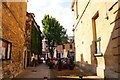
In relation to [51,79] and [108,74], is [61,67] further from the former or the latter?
[108,74]

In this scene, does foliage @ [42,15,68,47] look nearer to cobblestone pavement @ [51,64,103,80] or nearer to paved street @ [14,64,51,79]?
paved street @ [14,64,51,79]

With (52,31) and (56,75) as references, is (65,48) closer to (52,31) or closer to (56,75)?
(52,31)

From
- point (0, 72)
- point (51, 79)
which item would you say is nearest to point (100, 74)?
point (51, 79)

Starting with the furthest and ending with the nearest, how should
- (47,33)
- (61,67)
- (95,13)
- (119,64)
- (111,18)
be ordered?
(47,33) → (61,67) → (95,13) → (111,18) → (119,64)

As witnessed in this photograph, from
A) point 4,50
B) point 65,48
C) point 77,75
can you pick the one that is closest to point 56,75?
point 77,75

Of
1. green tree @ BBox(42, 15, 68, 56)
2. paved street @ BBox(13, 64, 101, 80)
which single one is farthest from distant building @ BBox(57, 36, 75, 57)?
paved street @ BBox(13, 64, 101, 80)

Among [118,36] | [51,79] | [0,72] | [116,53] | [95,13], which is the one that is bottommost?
[51,79]

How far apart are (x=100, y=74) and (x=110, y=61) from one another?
76.4 inches

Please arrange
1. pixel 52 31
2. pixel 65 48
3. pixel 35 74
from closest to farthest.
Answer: pixel 35 74 → pixel 52 31 → pixel 65 48

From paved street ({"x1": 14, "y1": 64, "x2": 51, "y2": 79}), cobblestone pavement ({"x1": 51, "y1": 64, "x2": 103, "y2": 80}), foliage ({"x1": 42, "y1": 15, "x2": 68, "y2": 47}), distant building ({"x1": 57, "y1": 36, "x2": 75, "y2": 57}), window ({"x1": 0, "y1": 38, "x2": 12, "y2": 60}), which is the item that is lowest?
paved street ({"x1": 14, "y1": 64, "x2": 51, "y2": 79})

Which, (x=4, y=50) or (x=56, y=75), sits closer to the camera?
(x=4, y=50)

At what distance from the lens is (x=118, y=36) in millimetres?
6590

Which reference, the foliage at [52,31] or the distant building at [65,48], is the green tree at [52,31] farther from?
the distant building at [65,48]

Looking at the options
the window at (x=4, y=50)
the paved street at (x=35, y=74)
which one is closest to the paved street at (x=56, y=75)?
the paved street at (x=35, y=74)
